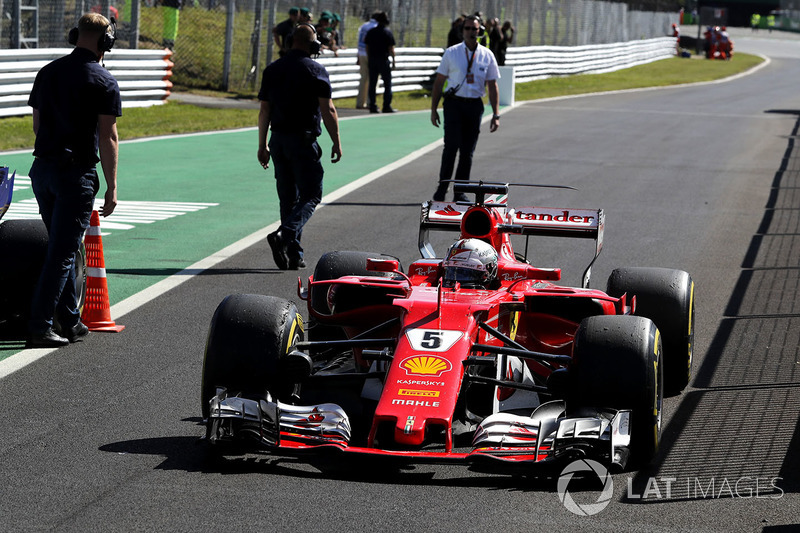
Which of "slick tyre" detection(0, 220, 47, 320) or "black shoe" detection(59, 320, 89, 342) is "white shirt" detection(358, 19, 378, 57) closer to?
"slick tyre" detection(0, 220, 47, 320)

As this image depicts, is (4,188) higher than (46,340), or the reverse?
(4,188)

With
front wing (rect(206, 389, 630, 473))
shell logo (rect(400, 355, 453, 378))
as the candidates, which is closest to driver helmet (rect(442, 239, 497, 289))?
shell logo (rect(400, 355, 453, 378))

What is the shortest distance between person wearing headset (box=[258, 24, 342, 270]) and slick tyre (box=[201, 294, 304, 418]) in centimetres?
442

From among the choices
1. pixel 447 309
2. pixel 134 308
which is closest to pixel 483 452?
pixel 447 309

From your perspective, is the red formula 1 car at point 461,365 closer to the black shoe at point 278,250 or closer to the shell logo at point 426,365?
the shell logo at point 426,365

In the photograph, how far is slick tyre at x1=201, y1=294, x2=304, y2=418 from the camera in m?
5.99

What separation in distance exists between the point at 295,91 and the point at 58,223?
3.34 metres

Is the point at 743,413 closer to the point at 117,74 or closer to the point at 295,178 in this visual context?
the point at 295,178

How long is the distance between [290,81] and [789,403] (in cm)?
526

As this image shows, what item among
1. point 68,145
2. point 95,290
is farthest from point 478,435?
point 95,290

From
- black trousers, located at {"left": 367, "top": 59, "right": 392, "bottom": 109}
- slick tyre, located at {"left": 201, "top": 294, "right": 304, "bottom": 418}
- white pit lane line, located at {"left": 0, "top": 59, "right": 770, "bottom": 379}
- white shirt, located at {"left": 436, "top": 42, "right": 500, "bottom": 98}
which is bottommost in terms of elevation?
white pit lane line, located at {"left": 0, "top": 59, "right": 770, "bottom": 379}

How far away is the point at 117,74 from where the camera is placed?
23.5m

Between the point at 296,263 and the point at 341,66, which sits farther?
the point at 341,66

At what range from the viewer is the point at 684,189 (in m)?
17.0
